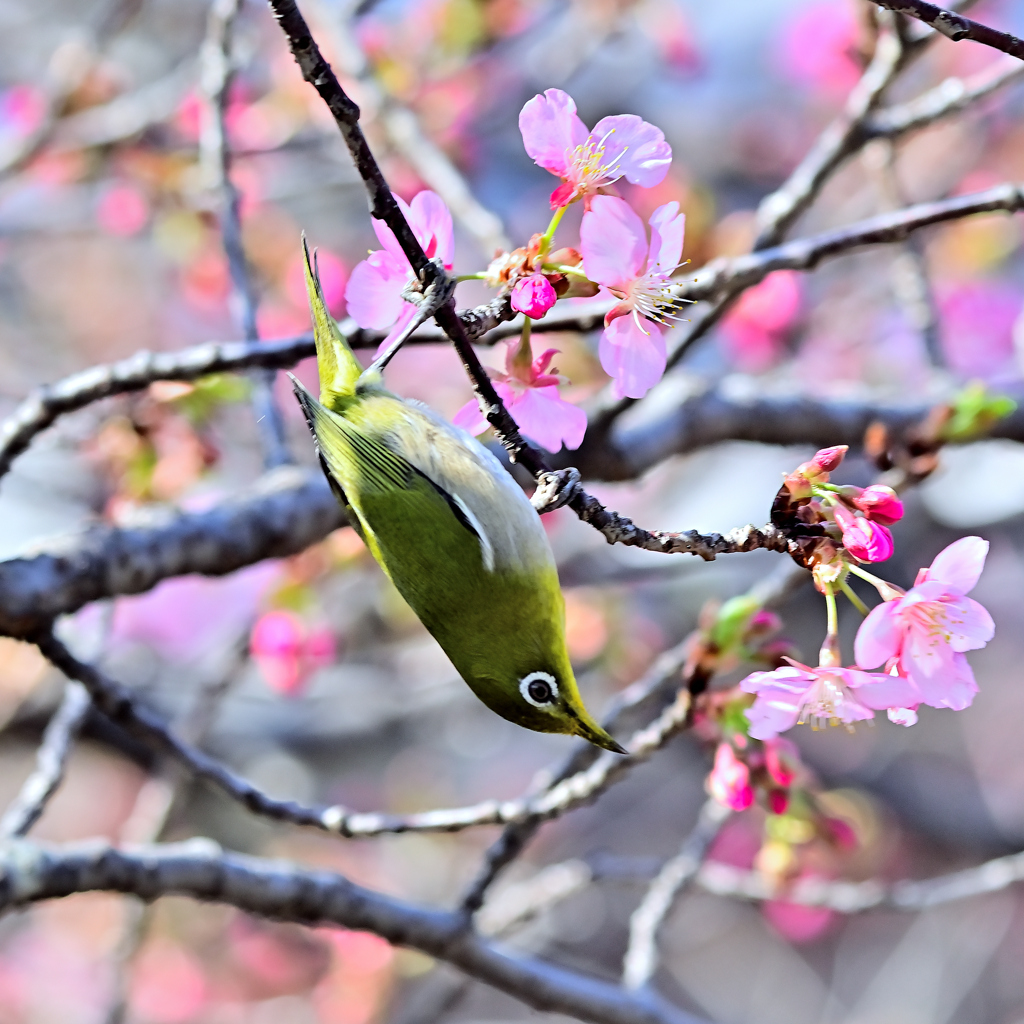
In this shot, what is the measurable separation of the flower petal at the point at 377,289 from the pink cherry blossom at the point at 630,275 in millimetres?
222

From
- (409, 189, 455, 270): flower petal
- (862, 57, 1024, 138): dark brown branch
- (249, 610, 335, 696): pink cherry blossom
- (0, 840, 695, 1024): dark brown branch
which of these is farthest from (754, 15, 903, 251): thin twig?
(249, 610, 335, 696): pink cherry blossom

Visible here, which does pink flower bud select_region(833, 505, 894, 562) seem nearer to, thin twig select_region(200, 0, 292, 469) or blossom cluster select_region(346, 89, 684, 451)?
blossom cluster select_region(346, 89, 684, 451)

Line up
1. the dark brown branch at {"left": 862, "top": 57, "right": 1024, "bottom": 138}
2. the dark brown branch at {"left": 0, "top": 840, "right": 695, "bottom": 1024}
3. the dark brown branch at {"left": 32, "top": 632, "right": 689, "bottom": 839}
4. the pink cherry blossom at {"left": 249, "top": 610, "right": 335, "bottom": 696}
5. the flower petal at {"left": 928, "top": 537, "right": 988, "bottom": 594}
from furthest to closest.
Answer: the pink cherry blossom at {"left": 249, "top": 610, "right": 335, "bottom": 696}, the dark brown branch at {"left": 862, "top": 57, "right": 1024, "bottom": 138}, the dark brown branch at {"left": 32, "top": 632, "right": 689, "bottom": 839}, the dark brown branch at {"left": 0, "top": 840, "right": 695, "bottom": 1024}, the flower petal at {"left": 928, "top": 537, "right": 988, "bottom": 594}

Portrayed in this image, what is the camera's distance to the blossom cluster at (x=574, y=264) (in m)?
1.08

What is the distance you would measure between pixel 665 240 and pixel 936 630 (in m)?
0.53

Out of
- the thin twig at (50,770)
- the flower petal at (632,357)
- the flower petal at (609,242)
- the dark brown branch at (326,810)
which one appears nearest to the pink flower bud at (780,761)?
the dark brown branch at (326,810)

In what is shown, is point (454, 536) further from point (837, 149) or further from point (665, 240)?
point (837, 149)

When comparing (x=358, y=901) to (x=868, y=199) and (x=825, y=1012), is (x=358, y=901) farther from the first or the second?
(x=825, y=1012)

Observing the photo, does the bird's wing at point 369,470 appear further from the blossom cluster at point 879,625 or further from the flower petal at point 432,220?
the blossom cluster at point 879,625

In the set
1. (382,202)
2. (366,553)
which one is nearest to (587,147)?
(382,202)

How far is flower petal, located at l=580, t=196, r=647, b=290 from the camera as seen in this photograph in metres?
1.07

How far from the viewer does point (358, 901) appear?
1.76 m

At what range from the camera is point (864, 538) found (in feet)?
3.30

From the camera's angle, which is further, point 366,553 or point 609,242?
point 366,553
